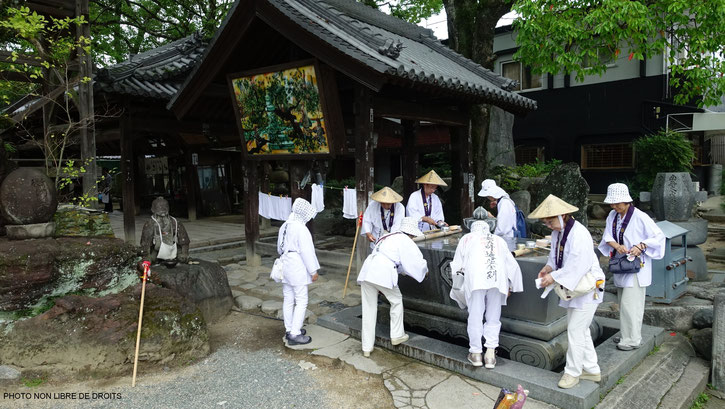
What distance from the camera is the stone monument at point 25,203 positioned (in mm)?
5531

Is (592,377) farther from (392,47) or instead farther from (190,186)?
(190,186)

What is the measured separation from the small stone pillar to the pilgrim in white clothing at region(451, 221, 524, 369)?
2.48 m

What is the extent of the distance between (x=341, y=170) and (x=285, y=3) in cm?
1528

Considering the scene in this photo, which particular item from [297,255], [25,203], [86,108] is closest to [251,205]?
[86,108]

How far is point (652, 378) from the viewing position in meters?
5.14

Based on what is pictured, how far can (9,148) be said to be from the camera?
10.0 metres

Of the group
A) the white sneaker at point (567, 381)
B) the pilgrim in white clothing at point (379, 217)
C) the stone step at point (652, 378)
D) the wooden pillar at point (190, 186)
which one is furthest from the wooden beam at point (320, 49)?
the wooden pillar at point (190, 186)

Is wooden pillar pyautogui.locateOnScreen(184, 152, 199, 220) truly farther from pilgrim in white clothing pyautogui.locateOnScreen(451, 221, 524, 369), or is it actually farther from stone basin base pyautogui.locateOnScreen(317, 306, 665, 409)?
pilgrim in white clothing pyautogui.locateOnScreen(451, 221, 524, 369)

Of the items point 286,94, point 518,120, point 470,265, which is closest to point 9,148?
point 286,94

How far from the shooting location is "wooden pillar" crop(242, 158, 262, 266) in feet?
33.5

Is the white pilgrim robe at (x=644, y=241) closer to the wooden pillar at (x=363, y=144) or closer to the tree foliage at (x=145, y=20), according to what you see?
the wooden pillar at (x=363, y=144)

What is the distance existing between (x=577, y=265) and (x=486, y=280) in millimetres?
899

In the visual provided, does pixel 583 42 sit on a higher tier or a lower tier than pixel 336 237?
Result: higher

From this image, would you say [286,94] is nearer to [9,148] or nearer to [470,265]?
[470,265]
